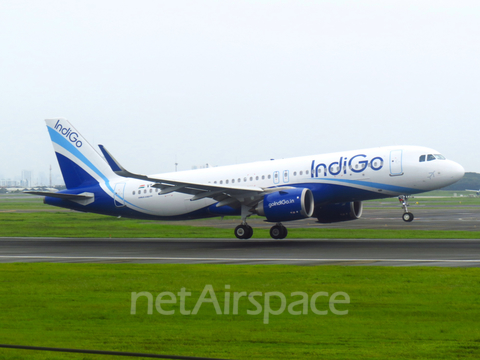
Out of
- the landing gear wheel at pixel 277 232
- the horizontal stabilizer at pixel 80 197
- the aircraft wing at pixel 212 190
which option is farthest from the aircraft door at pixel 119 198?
the landing gear wheel at pixel 277 232

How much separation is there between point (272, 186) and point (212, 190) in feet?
11.9

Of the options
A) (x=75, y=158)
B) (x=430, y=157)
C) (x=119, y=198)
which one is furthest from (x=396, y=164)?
(x=75, y=158)

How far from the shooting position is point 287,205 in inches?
1265

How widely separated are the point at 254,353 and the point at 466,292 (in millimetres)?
7593

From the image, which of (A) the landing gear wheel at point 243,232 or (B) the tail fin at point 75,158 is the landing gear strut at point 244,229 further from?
(B) the tail fin at point 75,158

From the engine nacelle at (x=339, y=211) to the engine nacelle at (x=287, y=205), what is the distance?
4492 millimetres

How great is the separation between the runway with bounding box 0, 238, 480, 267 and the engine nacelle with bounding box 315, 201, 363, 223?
176 inches

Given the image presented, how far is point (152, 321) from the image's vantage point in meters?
12.1

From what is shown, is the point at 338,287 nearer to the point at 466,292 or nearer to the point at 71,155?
the point at 466,292

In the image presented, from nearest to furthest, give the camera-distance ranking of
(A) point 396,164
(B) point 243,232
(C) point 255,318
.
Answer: (C) point 255,318, (A) point 396,164, (B) point 243,232

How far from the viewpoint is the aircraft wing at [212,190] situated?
33281 mm

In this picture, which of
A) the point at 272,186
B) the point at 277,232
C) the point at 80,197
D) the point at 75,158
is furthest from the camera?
the point at 75,158

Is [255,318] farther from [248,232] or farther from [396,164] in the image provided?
[248,232]

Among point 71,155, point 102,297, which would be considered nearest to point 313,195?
point 71,155
